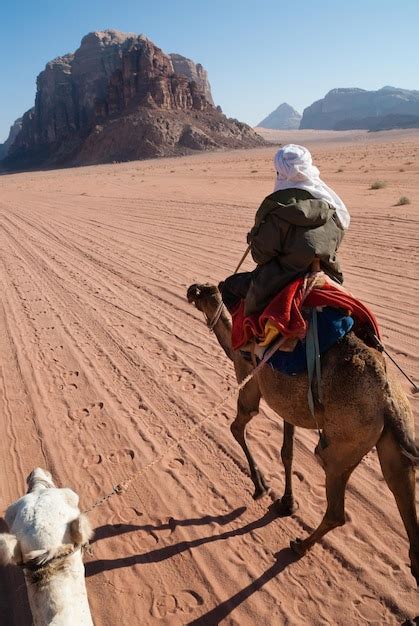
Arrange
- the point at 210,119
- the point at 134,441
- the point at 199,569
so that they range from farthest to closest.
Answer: the point at 210,119 → the point at 134,441 → the point at 199,569

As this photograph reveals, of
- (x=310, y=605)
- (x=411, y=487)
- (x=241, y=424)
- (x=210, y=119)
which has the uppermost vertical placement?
A: (x=210, y=119)

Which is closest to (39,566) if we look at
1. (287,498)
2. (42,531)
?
(42,531)

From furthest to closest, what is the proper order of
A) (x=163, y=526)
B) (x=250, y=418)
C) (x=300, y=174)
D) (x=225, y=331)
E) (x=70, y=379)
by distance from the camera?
(x=70, y=379) → (x=225, y=331) → (x=250, y=418) → (x=163, y=526) → (x=300, y=174)

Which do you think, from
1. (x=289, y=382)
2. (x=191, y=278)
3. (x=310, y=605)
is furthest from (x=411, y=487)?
(x=191, y=278)

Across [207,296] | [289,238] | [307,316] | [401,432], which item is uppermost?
[289,238]

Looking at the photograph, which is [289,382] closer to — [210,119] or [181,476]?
[181,476]

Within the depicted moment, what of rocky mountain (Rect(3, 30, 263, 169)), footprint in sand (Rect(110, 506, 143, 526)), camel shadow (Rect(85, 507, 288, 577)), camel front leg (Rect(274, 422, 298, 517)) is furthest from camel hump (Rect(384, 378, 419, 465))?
rocky mountain (Rect(3, 30, 263, 169))

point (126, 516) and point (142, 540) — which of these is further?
point (126, 516)

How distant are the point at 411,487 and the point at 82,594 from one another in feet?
6.46

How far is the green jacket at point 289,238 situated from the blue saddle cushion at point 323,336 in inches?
15.8

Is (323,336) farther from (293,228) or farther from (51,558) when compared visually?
(51,558)

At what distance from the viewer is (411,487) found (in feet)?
8.96

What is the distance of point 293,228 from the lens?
319 centimetres

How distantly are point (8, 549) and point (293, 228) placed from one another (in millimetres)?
2527
